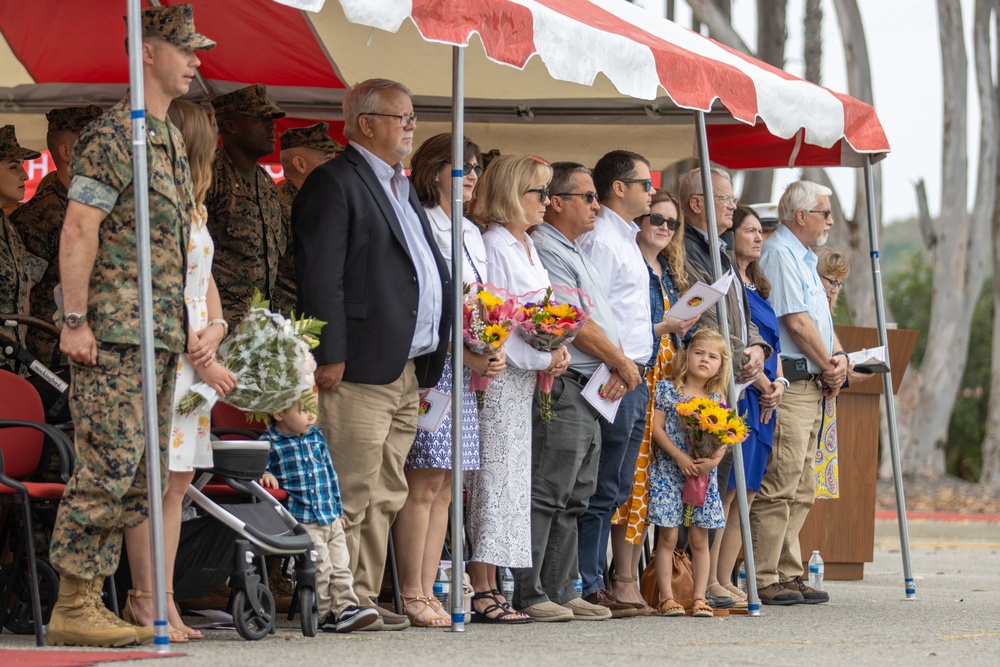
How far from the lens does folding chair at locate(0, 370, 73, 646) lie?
5.74m

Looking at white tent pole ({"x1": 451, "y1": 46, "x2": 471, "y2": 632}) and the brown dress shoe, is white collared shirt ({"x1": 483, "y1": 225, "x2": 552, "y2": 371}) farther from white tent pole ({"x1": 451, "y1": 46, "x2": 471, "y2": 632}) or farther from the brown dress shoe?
the brown dress shoe

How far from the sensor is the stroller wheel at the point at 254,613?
604 centimetres

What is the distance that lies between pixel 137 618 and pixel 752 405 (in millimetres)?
4075

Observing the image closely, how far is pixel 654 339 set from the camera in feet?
27.3

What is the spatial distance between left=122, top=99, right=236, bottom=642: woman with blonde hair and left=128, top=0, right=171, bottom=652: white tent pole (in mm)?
369

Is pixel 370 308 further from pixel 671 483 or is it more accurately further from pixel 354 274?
pixel 671 483

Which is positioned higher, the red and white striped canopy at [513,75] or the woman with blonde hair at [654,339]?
the red and white striped canopy at [513,75]

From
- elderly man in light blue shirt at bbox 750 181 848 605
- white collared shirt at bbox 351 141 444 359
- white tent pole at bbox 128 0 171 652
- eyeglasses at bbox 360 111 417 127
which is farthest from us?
elderly man in light blue shirt at bbox 750 181 848 605

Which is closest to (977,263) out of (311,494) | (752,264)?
(752,264)

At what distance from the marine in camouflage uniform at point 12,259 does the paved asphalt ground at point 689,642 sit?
158cm

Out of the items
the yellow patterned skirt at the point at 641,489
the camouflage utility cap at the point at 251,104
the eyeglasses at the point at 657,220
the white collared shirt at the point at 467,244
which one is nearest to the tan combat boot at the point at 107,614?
the white collared shirt at the point at 467,244

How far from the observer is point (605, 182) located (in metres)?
8.19

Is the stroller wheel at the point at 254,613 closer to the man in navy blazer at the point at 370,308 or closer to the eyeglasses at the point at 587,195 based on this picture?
the man in navy blazer at the point at 370,308

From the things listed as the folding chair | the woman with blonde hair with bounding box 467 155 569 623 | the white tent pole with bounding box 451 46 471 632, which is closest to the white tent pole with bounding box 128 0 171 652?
the folding chair
